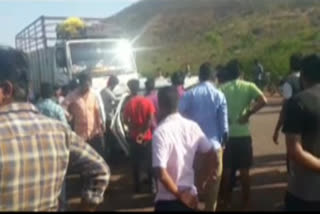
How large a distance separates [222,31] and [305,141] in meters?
68.0

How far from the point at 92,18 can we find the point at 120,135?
6277 mm

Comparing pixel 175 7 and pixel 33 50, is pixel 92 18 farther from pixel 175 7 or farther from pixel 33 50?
pixel 175 7

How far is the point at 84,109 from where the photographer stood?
8883 millimetres

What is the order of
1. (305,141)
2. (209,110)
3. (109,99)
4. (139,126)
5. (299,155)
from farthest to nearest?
(109,99), (139,126), (209,110), (305,141), (299,155)

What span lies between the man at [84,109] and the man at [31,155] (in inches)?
211

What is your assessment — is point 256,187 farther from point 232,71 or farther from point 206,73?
point 206,73

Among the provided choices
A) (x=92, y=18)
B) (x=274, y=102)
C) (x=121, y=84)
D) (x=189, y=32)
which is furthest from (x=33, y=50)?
(x=189, y=32)

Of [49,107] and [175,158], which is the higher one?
[49,107]

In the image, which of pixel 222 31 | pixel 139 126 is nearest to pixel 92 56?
pixel 139 126

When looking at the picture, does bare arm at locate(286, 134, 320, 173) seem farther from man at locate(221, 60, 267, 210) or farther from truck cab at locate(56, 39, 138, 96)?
truck cab at locate(56, 39, 138, 96)

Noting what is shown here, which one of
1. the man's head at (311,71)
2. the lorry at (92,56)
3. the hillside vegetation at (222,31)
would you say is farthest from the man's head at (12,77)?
the hillside vegetation at (222,31)

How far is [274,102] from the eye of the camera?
26828mm

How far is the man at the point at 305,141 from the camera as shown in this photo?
4.32 m

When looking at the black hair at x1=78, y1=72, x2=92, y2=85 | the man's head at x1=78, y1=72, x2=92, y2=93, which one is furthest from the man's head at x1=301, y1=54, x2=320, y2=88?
the man's head at x1=78, y1=72, x2=92, y2=93
